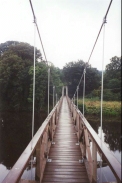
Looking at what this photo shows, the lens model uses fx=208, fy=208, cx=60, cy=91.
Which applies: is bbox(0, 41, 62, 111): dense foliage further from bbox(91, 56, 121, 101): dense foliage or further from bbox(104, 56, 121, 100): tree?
bbox(104, 56, 121, 100): tree

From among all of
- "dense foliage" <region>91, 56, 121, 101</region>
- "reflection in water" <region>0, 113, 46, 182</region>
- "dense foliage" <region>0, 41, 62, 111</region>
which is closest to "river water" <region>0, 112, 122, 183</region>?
"reflection in water" <region>0, 113, 46, 182</region>

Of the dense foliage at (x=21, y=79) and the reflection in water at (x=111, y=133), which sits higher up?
the dense foliage at (x=21, y=79)

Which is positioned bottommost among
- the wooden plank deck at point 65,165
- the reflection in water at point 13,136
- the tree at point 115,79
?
the reflection in water at point 13,136

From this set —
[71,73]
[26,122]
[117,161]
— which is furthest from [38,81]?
[117,161]

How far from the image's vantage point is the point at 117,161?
1.20 metres

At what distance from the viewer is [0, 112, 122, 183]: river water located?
1222cm

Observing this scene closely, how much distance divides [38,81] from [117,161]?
1822cm

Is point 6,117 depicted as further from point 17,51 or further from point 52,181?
point 52,181

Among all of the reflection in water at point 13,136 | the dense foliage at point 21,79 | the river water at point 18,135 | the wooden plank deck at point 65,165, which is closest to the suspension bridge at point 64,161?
the wooden plank deck at point 65,165

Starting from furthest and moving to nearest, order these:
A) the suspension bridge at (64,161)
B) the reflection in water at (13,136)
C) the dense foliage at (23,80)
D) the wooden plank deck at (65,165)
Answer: the dense foliage at (23,80) → the reflection in water at (13,136) → the wooden plank deck at (65,165) → the suspension bridge at (64,161)

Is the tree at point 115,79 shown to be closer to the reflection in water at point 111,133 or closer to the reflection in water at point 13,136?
the reflection in water at point 13,136

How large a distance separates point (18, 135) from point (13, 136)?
398mm

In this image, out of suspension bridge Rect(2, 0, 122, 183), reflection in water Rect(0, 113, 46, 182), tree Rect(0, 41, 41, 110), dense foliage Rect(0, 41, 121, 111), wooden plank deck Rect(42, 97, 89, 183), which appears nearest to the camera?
suspension bridge Rect(2, 0, 122, 183)

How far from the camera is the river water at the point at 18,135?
481 inches
